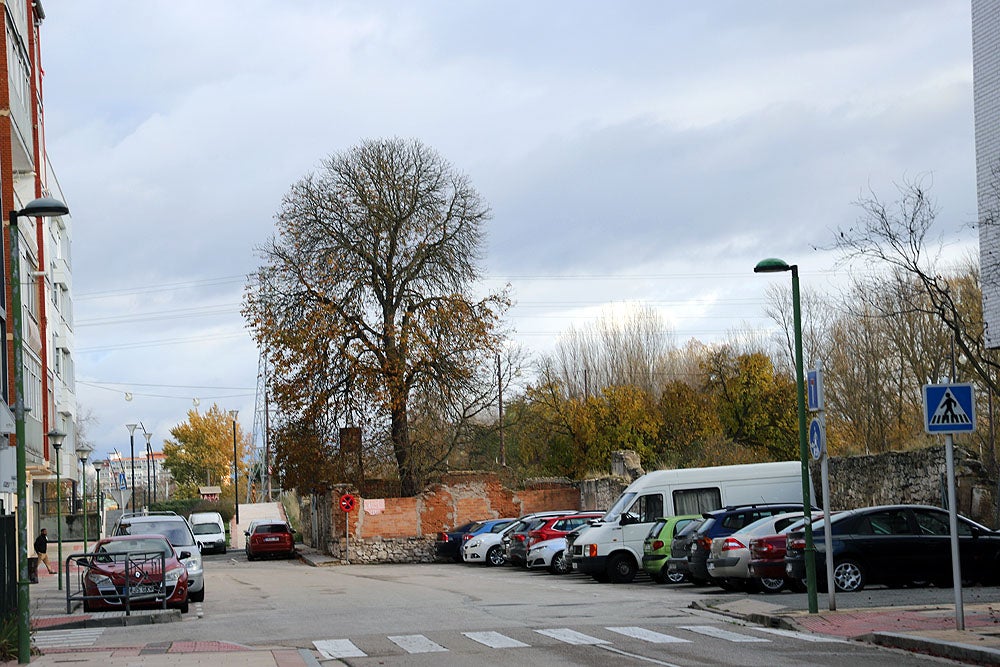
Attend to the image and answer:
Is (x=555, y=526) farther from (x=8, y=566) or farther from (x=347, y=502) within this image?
(x=8, y=566)

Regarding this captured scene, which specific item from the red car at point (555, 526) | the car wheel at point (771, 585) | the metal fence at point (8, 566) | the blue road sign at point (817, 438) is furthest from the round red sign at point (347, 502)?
the blue road sign at point (817, 438)

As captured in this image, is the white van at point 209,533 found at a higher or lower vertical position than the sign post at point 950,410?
lower

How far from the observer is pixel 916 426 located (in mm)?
44625

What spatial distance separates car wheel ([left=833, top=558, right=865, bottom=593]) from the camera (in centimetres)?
2097

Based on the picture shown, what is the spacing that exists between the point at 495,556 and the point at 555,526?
6032 millimetres

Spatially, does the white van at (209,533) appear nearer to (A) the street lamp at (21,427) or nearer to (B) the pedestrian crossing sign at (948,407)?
(A) the street lamp at (21,427)

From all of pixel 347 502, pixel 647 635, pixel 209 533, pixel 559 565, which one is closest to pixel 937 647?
pixel 647 635

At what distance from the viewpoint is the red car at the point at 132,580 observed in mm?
21203

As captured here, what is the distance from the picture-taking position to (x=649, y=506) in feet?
98.0

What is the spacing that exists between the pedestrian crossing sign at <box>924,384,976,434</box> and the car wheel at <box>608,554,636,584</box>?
13.7 m

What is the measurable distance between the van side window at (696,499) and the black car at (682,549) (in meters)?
4.38

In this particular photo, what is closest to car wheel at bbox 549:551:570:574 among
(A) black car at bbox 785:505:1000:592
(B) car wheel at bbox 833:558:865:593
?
(A) black car at bbox 785:505:1000:592

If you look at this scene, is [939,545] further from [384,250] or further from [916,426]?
[384,250]

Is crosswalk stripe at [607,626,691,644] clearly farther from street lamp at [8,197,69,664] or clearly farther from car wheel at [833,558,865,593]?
street lamp at [8,197,69,664]
